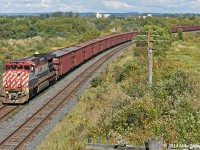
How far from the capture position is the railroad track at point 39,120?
17.7 m

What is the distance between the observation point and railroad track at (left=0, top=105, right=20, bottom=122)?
73.6 feet

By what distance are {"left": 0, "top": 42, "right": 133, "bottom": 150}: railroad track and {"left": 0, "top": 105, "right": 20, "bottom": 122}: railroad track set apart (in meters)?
1.89

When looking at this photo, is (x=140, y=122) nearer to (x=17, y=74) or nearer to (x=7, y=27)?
(x=17, y=74)

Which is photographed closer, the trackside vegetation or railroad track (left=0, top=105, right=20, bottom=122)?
the trackside vegetation

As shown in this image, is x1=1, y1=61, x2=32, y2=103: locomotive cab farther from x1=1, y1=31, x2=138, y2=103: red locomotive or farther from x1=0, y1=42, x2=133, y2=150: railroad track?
x1=0, y1=42, x2=133, y2=150: railroad track

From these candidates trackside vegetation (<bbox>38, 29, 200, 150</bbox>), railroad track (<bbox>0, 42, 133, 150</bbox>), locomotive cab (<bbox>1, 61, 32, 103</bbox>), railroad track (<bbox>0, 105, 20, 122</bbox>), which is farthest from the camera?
locomotive cab (<bbox>1, 61, 32, 103</bbox>)

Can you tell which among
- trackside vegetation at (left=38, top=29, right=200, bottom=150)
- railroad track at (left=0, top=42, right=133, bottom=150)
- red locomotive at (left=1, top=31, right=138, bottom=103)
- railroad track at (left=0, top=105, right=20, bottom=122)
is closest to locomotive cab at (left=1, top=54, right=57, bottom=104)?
red locomotive at (left=1, top=31, right=138, bottom=103)

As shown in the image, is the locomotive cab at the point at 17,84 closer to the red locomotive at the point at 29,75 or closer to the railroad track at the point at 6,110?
the red locomotive at the point at 29,75

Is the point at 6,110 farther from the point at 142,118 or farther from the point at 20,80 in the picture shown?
the point at 142,118

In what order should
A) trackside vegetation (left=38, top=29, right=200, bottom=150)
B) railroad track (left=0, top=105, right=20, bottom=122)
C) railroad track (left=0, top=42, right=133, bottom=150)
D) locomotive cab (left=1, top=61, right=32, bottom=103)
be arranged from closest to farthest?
trackside vegetation (left=38, top=29, right=200, bottom=150), railroad track (left=0, top=42, right=133, bottom=150), railroad track (left=0, top=105, right=20, bottom=122), locomotive cab (left=1, top=61, right=32, bottom=103)

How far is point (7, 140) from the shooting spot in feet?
59.2

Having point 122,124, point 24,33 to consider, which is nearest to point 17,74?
point 122,124

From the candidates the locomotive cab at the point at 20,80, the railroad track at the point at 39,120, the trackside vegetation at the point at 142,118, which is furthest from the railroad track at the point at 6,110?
the trackside vegetation at the point at 142,118

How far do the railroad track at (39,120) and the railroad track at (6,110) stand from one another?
1.89 m
